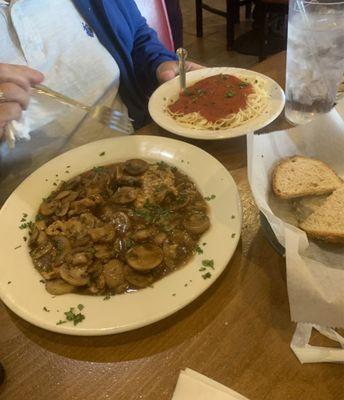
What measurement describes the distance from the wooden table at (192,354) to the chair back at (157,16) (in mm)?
2058

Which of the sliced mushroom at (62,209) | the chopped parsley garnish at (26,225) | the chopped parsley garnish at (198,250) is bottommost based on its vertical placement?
the chopped parsley garnish at (26,225)

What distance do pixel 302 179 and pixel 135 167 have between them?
54 centimetres

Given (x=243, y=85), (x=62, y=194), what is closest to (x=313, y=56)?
(x=243, y=85)

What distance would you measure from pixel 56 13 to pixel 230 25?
11.2ft

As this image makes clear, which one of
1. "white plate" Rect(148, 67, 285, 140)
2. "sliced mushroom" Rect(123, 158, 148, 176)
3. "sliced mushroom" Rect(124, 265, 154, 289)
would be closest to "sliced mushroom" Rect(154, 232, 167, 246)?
"sliced mushroom" Rect(124, 265, 154, 289)

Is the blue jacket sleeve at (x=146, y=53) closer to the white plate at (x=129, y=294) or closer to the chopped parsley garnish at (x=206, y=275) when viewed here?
the white plate at (x=129, y=294)

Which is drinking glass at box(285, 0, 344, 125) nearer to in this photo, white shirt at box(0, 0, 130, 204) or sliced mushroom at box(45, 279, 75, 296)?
white shirt at box(0, 0, 130, 204)

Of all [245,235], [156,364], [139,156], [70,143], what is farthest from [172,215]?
[70,143]

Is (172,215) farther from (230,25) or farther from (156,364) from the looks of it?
(230,25)

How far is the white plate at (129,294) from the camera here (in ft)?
3.07

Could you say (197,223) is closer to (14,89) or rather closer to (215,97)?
(215,97)

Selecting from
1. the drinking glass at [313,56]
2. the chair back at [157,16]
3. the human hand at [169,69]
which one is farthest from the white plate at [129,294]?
the chair back at [157,16]

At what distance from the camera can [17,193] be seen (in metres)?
1.33

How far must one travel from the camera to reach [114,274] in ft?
3.40
